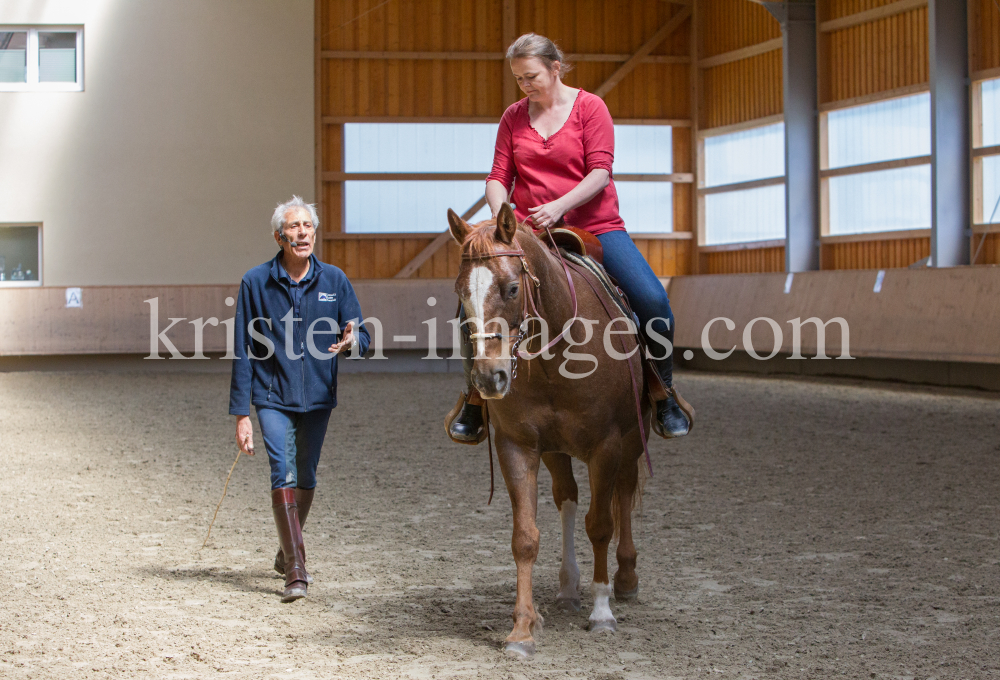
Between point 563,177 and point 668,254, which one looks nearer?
point 563,177

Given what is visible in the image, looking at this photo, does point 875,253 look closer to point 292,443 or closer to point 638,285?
point 638,285

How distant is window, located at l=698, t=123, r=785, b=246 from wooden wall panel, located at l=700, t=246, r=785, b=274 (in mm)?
219

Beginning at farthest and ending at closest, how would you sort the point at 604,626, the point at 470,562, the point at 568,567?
the point at 470,562 < the point at 568,567 < the point at 604,626

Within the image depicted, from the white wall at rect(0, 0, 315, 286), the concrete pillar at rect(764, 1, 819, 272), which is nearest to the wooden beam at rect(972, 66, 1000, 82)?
the concrete pillar at rect(764, 1, 819, 272)

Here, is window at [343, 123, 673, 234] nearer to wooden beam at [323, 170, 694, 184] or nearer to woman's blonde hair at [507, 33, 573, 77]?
wooden beam at [323, 170, 694, 184]

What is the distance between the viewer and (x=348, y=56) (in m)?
18.8

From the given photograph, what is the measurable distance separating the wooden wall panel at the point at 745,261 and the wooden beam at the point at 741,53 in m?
3.57

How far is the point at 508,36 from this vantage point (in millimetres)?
19297

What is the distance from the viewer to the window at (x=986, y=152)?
1437cm

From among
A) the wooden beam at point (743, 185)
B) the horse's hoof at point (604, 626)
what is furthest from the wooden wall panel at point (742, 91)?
the horse's hoof at point (604, 626)

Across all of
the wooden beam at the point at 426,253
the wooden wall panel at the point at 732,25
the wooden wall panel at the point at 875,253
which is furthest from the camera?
the wooden beam at the point at 426,253

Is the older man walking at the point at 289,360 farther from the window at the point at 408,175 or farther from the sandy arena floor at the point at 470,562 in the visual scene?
the window at the point at 408,175

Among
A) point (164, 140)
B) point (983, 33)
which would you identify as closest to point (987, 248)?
point (983, 33)

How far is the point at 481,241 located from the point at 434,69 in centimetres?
1651
